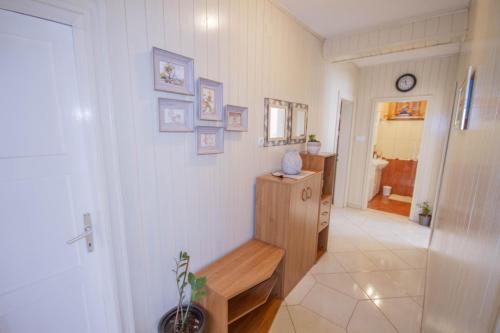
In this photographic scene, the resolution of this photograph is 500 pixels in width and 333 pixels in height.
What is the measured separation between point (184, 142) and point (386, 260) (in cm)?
280

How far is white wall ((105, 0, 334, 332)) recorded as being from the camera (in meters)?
1.15

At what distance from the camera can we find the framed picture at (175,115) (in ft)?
4.15

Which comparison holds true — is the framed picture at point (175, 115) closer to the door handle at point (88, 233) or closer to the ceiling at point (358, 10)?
the door handle at point (88, 233)

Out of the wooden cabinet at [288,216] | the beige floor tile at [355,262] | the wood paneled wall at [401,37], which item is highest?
the wood paneled wall at [401,37]

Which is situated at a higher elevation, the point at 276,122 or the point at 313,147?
the point at 276,122

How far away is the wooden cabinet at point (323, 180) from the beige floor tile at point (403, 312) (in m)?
0.83

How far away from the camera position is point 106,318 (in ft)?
3.89

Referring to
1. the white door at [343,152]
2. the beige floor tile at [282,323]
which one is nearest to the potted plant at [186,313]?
the beige floor tile at [282,323]

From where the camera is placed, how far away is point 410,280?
230 cm

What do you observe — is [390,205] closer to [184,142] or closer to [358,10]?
[358,10]

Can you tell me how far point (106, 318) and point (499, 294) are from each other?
1618mm

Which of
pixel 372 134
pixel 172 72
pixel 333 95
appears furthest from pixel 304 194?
pixel 372 134

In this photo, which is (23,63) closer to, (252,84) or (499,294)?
(252,84)

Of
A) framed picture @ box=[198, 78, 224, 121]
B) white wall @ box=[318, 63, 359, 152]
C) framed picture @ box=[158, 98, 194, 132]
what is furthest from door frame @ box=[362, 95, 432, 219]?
framed picture @ box=[158, 98, 194, 132]
